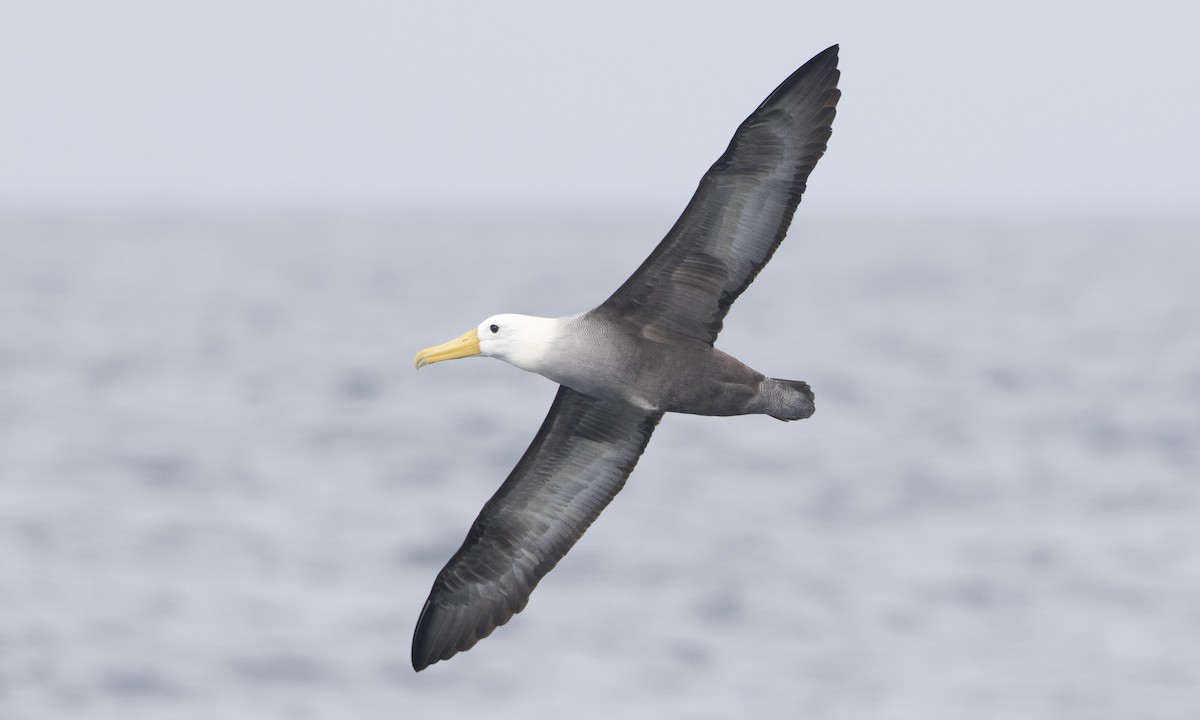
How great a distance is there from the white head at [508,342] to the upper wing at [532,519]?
1.20 m

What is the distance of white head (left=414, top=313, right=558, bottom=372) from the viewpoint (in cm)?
1119

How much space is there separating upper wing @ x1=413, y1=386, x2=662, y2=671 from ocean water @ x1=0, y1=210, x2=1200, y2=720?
443cm

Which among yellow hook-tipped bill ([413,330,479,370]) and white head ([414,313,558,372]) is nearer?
white head ([414,313,558,372])

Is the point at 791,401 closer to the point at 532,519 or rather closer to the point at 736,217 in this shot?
the point at 736,217

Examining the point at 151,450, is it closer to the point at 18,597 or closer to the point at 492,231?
the point at 18,597

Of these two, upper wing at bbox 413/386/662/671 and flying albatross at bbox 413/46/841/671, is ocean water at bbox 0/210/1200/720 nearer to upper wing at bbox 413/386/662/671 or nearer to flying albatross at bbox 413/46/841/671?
upper wing at bbox 413/386/662/671

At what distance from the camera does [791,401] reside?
11125mm

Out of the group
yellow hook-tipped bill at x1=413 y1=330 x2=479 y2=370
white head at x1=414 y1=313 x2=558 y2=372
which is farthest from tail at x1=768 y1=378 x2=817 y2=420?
yellow hook-tipped bill at x1=413 y1=330 x2=479 y2=370

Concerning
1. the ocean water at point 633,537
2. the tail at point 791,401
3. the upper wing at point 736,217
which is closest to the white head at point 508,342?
the upper wing at point 736,217

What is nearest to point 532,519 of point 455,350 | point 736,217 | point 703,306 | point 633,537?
point 455,350

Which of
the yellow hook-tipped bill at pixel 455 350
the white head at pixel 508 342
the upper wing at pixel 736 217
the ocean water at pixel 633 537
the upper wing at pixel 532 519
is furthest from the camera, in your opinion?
the ocean water at pixel 633 537

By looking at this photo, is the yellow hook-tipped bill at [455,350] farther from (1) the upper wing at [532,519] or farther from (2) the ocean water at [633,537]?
(2) the ocean water at [633,537]

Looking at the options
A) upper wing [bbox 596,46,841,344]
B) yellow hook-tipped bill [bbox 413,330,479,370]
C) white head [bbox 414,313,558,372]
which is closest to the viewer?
upper wing [bbox 596,46,841,344]

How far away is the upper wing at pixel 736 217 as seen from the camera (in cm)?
1107
